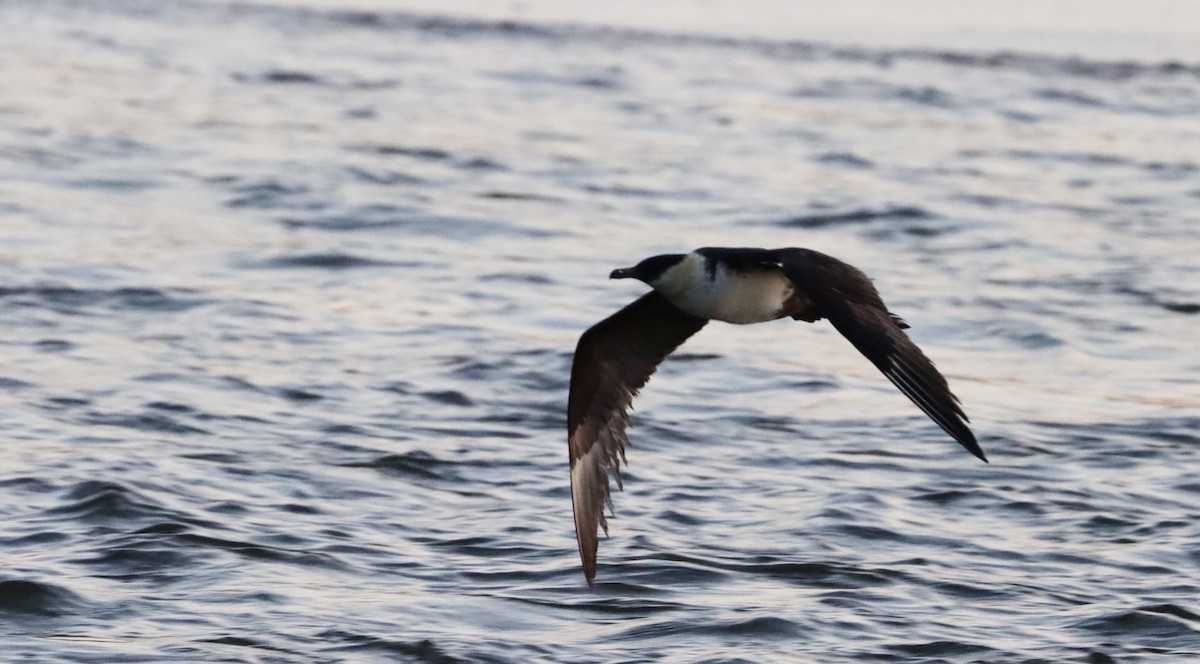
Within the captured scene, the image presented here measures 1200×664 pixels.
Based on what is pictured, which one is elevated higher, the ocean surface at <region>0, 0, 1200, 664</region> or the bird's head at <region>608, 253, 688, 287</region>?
the bird's head at <region>608, 253, 688, 287</region>

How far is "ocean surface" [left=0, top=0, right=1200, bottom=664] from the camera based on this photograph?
262 inches

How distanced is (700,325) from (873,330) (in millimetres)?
1224

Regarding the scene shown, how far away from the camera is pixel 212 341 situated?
32.3 feet

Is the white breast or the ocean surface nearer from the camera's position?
the white breast

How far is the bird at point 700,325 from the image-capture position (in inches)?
218

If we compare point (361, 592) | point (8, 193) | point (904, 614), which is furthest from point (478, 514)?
point (8, 193)

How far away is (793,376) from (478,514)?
8.71 ft

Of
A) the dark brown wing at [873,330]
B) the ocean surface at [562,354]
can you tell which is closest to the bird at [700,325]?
the dark brown wing at [873,330]

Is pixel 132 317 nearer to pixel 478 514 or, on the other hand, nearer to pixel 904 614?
pixel 478 514

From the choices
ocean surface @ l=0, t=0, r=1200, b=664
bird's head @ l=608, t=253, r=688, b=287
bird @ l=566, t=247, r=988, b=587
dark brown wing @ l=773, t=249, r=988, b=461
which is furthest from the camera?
ocean surface @ l=0, t=0, r=1200, b=664

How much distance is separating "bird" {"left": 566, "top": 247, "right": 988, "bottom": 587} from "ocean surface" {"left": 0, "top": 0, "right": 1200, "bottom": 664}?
421 millimetres

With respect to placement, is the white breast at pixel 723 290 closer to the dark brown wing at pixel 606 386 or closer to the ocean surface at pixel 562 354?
the dark brown wing at pixel 606 386

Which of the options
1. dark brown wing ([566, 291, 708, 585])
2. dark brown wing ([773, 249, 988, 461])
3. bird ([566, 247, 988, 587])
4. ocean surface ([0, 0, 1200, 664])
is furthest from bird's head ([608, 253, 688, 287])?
ocean surface ([0, 0, 1200, 664])

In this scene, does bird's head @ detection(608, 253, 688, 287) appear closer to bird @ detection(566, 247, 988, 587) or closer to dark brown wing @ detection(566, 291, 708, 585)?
bird @ detection(566, 247, 988, 587)
